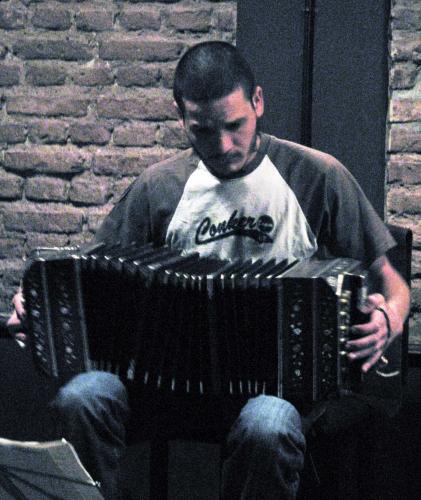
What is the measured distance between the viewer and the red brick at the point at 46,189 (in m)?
2.89

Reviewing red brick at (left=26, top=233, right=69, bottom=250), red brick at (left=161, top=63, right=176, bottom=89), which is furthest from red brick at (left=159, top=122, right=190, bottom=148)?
red brick at (left=26, top=233, right=69, bottom=250)

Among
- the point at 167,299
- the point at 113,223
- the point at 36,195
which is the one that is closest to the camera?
the point at 167,299

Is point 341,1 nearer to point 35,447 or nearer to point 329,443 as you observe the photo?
point 329,443

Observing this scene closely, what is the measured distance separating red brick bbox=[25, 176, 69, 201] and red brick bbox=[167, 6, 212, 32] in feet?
1.95

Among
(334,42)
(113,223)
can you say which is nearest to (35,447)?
(113,223)

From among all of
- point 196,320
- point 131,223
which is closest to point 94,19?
point 131,223

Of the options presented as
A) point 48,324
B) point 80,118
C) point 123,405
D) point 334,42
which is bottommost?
point 123,405

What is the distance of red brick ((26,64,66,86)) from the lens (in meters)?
2.87

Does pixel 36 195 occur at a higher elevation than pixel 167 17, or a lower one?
lower

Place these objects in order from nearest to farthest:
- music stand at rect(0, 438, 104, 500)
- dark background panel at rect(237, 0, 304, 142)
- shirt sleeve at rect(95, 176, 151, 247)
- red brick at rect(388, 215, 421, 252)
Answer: music stand at rect(0, 438, 104, 500) < shirt sleeve at rect(95, 176, 151, 247) < red brick at rect(388, 215, 421, 252) < dark background panel at rect(237, 0, 304, 142)

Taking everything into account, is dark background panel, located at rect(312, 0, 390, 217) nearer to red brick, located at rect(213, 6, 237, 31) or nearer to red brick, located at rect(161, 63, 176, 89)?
red brick, located at rect(213, 6, 237, 31)

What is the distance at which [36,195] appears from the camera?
2906mm

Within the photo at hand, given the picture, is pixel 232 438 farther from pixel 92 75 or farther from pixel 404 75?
pixel 92 75

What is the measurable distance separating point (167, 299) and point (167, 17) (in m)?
1.22
